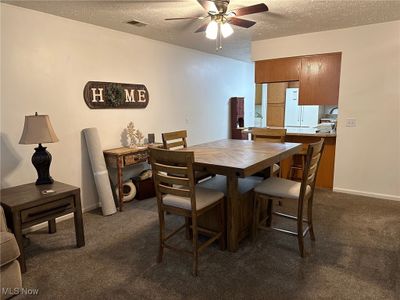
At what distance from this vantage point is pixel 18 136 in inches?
113

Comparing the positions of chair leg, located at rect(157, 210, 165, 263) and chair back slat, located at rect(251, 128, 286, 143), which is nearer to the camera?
chair leg, located at rect(157, 210, 165, 263)

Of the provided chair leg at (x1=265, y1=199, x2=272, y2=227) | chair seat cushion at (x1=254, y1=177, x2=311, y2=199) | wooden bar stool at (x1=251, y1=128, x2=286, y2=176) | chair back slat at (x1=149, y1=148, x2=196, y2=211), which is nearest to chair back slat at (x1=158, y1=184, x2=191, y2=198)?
chair back slat at (x1=149, y1=148, x2=196, y2=211)

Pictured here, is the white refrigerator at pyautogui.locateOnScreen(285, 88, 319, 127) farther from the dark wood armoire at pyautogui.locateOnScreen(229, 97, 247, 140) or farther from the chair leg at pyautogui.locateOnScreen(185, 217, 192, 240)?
the chair leg at pyautogui.locateOnScreen(185, 217, 192, 240)

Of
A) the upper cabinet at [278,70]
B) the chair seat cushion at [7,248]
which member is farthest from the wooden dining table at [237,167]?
the upper cabinet at [278,70]

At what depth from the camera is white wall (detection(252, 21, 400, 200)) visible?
3611 mm

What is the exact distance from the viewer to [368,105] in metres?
3.79

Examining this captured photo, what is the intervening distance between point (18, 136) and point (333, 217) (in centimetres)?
357

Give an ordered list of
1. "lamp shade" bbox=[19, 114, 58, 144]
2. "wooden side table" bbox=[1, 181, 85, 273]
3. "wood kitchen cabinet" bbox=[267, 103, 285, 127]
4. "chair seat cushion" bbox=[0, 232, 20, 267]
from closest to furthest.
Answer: "chair seat cushion" bbox=[0, 232, 20, 267], "wooden side table" bbox=[1, 181, 85, 273], "lamp shade" bbox=[19, 114, 58, 144], "wood kitchen cabinet" bbox=[267, 103, 285, 127]

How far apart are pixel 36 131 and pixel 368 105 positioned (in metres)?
4.05

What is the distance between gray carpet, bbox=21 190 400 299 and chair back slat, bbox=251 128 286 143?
1.11 metres

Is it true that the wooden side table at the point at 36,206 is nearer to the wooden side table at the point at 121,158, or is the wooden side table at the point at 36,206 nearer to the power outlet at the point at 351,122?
the wooden side table at the point at 121,158

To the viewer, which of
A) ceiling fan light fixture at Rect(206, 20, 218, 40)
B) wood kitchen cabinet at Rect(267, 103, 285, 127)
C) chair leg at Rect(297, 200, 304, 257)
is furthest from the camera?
wood kitchen cabinet at Rect(267, 103, 285, 127)

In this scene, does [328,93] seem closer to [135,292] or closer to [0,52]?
[135,292]

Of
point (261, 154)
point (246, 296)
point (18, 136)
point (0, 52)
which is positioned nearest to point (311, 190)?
point (261, 154)
